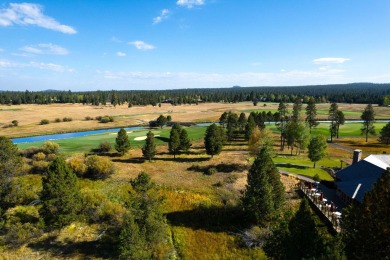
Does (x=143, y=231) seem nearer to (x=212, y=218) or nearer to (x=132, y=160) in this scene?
(x=212, y=218)

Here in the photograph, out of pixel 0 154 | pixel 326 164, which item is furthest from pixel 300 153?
pixel 0 154

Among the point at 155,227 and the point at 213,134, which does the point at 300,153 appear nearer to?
the point at 213,134

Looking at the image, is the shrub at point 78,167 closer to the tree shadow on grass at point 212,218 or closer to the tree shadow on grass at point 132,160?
the tree shadow on grass at point 132,160

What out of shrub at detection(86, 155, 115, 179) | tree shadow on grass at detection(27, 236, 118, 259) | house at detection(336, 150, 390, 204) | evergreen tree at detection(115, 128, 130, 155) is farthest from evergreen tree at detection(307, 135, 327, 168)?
evergreen tree at detection(115, 128, 130, 155)

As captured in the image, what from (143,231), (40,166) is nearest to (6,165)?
(40,166)

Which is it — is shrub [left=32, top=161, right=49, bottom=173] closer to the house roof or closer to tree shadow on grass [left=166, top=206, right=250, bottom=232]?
tree shadow on grass [left=166, top=206, right=250, bottom=232]
